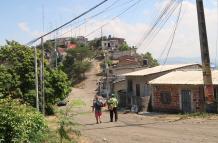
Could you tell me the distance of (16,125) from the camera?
1334 cm

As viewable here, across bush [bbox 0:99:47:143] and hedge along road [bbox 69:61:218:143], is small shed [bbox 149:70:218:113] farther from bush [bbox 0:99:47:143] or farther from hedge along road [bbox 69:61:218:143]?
bush [bbox 0:99:47:143]

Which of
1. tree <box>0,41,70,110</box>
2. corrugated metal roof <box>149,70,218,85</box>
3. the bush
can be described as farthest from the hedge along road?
tree <box>0,41,70,110</box>

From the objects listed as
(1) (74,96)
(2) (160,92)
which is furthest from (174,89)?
(1) (74,96)

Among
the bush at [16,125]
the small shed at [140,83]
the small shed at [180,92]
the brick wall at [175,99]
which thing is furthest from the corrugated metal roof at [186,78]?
the bush at [16,125]

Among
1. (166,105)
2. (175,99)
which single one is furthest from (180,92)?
(166,105)

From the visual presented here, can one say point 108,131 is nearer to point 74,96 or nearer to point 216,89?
point 216,89

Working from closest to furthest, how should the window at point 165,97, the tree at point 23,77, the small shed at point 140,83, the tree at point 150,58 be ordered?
the window at point 165,97
the tree at point 23,77
the small shed at point 140,83
the tree at point 150,58

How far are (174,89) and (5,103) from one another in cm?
1957

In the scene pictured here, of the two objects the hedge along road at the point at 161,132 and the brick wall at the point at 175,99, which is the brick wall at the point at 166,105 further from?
Result: the hedge along road at the point at 161,132

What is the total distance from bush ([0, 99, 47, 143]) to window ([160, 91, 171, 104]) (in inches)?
766

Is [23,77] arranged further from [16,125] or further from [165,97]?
[16,125]

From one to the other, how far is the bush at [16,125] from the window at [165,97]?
19463 millimetres

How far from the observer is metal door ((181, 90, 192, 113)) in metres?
30.9

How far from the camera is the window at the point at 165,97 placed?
32.8m
